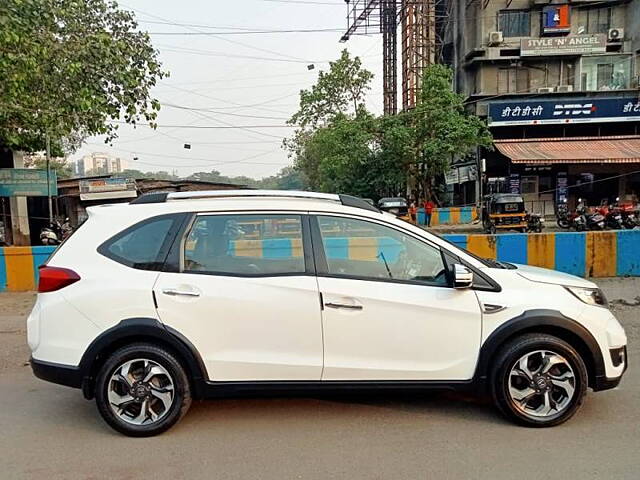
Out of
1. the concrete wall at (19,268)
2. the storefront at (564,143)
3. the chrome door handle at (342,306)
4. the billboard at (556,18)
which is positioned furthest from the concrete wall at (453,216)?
the chrome door handle at (342,306)

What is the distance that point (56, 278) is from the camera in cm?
357

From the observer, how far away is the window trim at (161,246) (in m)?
3.59

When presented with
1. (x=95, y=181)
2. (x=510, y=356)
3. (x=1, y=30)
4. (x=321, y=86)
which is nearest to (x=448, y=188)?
(x=321, y=86)

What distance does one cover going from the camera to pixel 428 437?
348 cm

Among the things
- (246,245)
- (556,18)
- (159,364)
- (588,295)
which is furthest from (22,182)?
(556,18)

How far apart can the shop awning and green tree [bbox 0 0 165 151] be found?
1853 centimetres

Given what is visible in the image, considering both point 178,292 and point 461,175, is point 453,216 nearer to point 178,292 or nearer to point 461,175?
point 461,175

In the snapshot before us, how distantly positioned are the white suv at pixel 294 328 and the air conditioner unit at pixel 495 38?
27800 mm

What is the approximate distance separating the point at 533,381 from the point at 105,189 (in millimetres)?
23838

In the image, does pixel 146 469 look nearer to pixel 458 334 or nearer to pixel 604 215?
pixel 458 334

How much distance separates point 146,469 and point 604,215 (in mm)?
17347

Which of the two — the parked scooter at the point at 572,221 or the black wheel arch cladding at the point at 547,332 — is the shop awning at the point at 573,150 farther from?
the black wheel arch cladding at the point at 547,332

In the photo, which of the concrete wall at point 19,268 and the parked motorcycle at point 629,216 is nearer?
the concrete wall at point 19,268

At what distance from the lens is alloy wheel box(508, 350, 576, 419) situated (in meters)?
3.55
